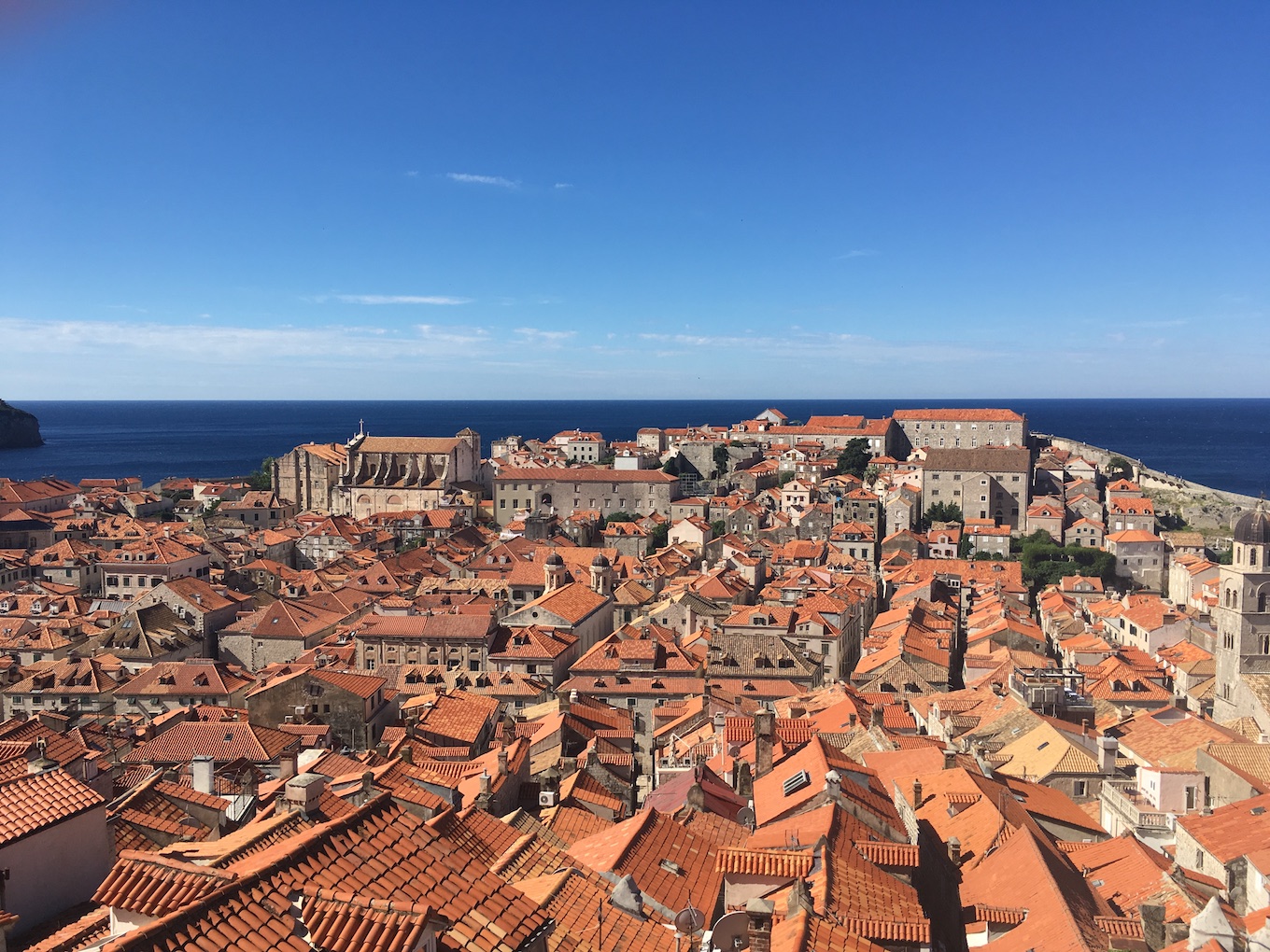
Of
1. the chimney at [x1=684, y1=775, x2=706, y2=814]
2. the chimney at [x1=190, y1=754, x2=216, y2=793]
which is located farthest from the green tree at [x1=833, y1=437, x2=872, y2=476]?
the chimney at [x1=190, y1=754, x2=216, y2=793]

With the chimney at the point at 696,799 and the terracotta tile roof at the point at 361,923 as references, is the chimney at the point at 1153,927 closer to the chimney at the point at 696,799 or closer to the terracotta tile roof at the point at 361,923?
the chimney at the point at 696,799

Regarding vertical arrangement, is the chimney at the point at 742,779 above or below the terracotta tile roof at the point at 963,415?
below

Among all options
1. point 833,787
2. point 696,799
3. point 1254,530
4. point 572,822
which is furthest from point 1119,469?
point 833,787

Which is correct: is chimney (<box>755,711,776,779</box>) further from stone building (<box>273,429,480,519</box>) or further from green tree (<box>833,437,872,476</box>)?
green tree (<box>833,437,872,476</box>)

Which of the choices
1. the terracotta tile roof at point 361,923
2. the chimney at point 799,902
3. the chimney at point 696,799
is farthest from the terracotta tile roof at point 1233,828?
the terracotta tile roof at point 361,923

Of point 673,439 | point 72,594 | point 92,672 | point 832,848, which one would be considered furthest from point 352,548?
point 832,848
